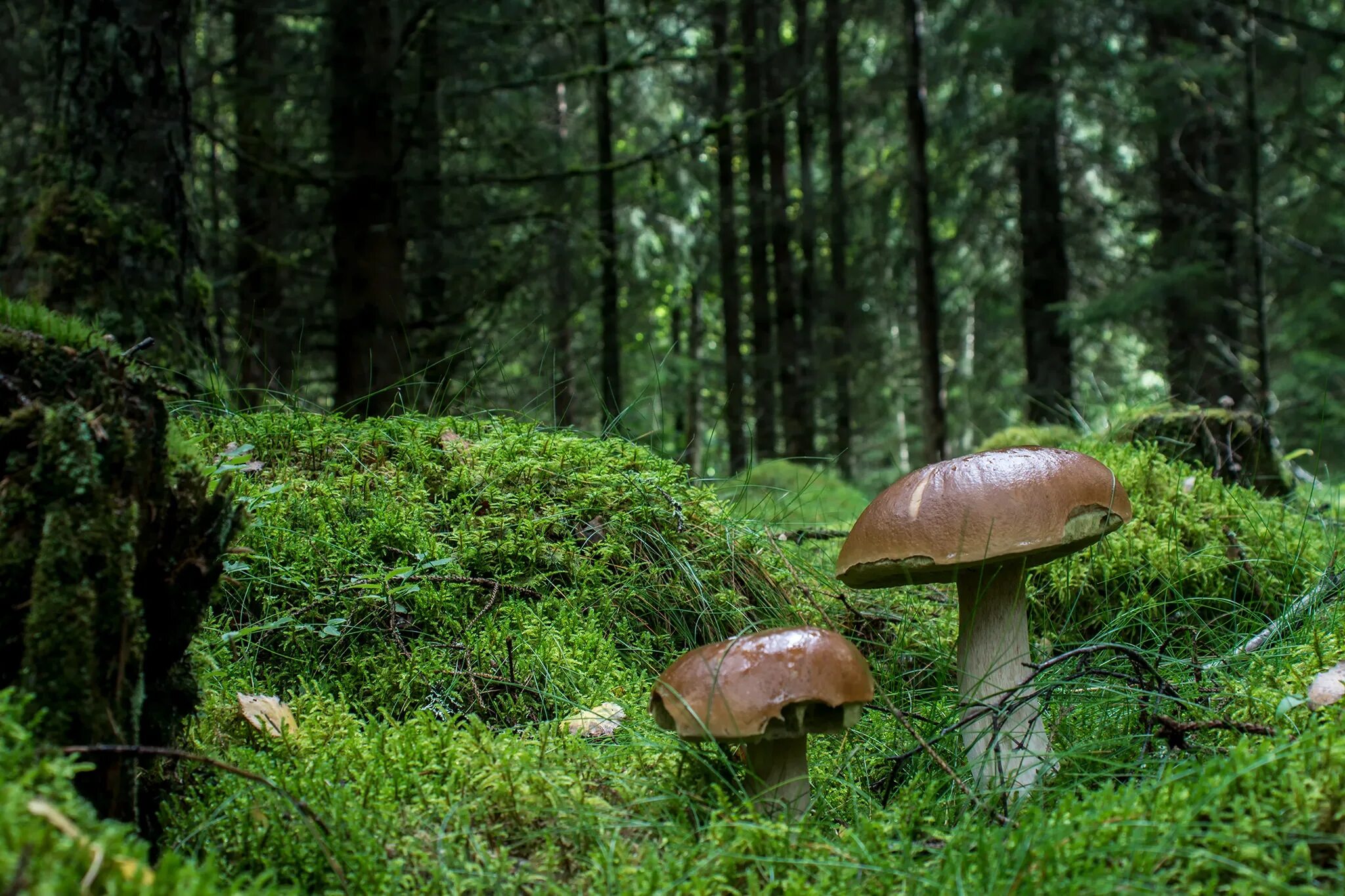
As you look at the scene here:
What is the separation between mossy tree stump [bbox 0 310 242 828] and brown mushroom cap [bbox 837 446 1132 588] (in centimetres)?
145

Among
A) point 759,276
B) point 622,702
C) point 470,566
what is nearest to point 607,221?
point 759,276

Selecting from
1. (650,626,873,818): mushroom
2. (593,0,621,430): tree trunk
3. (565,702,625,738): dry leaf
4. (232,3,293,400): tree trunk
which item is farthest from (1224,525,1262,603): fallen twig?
(593,0,621,430): tree trunk

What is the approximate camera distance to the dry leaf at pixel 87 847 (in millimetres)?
1008

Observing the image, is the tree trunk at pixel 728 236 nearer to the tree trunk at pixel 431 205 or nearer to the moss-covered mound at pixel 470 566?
the tree trunk at pixel 431 205

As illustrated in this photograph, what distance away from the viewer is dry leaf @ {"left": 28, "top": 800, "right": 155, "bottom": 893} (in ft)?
3.31

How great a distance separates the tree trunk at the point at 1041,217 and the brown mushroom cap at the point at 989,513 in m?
9.66

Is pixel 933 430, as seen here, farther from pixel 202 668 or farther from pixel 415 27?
pixel 202 668

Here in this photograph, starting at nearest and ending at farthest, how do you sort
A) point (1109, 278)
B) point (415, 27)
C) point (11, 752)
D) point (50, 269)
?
1. point (11, 752)
2. point (50, 269)
3. point (415, 27)
4. point (1109, 278)

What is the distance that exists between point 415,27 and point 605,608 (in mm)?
4799

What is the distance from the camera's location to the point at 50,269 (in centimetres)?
390

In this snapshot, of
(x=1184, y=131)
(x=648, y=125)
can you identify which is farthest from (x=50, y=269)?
(x=648, y=125)

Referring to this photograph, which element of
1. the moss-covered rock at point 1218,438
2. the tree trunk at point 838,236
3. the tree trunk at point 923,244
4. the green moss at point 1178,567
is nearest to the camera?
the green moss at point 1178,567

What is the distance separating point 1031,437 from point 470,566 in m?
3.76

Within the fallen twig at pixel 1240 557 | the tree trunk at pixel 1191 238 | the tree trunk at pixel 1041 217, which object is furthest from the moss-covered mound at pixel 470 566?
the tree trunk at pixel 1041 217
